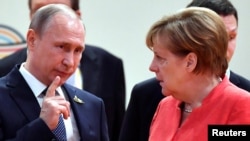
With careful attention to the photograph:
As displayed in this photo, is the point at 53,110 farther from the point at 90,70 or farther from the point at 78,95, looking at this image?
the point at 90,70

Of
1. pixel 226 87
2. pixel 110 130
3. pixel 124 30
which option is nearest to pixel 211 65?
pixel 226 87

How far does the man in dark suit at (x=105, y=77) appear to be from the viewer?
312 centimetres

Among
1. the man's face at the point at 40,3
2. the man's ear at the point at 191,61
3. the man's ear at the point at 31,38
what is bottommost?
the man's face at the point at 40,3

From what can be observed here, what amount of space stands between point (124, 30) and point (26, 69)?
1693mm

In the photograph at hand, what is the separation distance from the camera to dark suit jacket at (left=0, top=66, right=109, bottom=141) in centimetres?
200

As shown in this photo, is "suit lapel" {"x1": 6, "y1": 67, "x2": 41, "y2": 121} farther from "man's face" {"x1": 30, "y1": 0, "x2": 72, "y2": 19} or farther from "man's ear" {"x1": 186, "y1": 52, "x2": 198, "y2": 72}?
"man's face" {"x1": 30, "y1": 0, "x2": 72, "y2": 19}

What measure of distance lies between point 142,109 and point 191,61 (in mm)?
562

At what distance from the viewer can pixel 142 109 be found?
99.6 inches

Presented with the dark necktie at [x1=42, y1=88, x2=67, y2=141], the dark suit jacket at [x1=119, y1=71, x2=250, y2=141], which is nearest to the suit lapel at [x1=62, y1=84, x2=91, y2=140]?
the dark necktie at [x1=42, y1=88, x2=67, y2=141]

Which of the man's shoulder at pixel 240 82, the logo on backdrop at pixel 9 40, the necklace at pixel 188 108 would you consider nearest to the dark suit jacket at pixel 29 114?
the necklace at pixel 188 108

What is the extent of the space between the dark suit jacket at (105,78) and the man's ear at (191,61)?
117cm

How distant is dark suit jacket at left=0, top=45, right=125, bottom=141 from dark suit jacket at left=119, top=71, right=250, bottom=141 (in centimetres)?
59

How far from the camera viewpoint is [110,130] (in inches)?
124

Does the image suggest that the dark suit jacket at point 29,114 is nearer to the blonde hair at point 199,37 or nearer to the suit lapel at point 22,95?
the suit lapel at point 22,95
